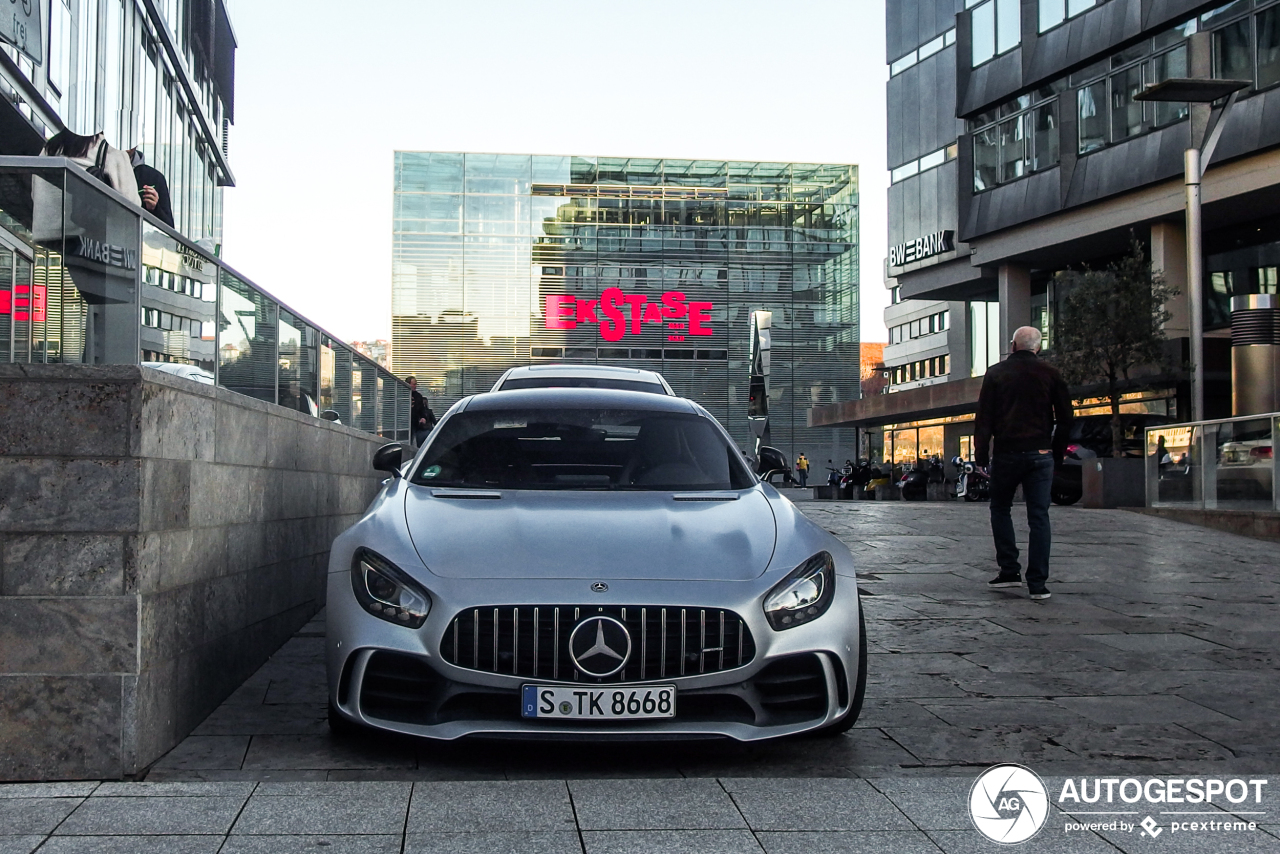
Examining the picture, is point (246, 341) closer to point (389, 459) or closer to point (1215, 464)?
point (389, 459)

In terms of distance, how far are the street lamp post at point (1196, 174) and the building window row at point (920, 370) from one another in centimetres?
5972

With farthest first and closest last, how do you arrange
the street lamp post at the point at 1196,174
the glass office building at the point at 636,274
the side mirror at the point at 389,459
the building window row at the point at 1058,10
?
the glass office building at the point at 636,274
the building window row at the point at 1058,10
the street lamp post at the point at 1196,174
the side mirror at the point at 389,459

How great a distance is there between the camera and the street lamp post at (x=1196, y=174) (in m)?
17.6

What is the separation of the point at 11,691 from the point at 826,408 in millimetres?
46781

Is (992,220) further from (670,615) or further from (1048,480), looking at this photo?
(670,615)

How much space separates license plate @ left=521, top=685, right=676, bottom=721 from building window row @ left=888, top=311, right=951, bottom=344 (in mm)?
74898

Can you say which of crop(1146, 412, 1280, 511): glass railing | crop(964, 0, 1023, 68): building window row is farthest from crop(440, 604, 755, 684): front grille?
crop(964, 0, 1023, 68): building window row

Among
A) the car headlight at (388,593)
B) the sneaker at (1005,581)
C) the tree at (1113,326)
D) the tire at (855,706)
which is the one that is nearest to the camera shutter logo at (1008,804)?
the tire at (855,706)

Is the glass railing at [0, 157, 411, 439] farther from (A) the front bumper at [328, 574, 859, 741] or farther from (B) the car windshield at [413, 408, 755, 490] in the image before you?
(A) the front bumper at [328, 574, 859, 741]

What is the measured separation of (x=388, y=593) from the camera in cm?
434

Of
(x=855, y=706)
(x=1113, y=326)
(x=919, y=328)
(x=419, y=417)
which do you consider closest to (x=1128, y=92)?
(x=1113, y=326)

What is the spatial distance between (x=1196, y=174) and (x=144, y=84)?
21.1 metres

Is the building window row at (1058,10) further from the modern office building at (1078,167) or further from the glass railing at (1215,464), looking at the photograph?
the glass railing at (1215,464)

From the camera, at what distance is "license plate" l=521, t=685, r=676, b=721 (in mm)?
4145
